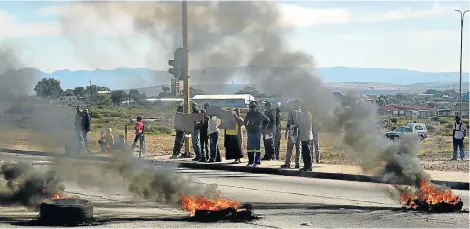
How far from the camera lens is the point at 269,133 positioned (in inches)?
781

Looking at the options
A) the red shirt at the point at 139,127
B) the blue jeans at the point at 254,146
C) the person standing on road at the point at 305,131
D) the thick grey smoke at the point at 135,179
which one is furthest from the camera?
the red shirt at the point at 139,127

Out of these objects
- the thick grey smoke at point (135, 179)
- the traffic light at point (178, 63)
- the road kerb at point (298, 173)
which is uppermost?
the traffic light at point (178, 63)

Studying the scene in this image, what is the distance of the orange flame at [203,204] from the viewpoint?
10.1m

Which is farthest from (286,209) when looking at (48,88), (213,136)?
(213,136)

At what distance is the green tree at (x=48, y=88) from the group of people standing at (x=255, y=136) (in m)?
5.77

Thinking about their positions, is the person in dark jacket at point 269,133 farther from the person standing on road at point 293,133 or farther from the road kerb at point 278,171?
the road kerb at point 278,171

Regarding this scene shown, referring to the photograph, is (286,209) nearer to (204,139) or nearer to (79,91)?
(79,91)

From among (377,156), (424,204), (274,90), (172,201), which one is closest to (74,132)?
(172,201)

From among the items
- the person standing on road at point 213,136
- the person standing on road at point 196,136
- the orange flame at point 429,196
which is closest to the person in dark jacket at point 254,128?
the person standing on road at point 213,136

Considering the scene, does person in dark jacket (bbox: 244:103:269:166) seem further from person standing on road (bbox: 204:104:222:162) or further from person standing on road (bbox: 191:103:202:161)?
person standing on road (bbox: 191:103:202:161)

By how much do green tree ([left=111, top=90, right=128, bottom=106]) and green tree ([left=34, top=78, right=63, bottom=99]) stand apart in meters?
2.49

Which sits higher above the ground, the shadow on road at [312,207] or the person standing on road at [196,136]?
the person standing on road at [196,136]

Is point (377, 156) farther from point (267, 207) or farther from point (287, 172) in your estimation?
point (287, 172)

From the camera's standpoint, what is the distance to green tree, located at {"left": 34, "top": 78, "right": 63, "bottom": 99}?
510 inches
